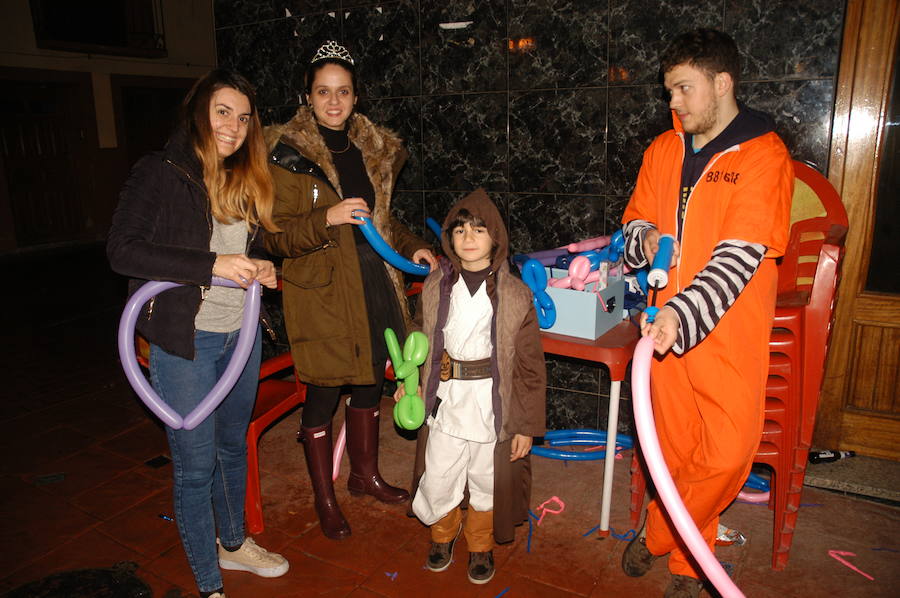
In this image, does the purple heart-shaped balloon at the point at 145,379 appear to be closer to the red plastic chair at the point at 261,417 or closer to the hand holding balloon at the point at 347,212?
the hand holding balloon at the point at 347,212

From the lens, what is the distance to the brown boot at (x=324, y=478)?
2.83 m

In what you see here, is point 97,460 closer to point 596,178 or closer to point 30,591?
point 30,591

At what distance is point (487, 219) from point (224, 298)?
98 centimetres

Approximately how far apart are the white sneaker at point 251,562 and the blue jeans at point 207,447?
83mm

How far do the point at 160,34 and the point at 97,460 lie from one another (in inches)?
422

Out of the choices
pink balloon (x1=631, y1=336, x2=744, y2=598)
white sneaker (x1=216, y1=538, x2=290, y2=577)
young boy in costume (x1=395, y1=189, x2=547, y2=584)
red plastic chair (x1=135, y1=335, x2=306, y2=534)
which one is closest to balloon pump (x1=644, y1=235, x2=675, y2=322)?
pink balloon (x1=631, y1=336, x2=744, y2=598)

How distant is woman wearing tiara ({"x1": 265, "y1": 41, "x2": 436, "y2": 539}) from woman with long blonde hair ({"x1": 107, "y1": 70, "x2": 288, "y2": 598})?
221 millimetres

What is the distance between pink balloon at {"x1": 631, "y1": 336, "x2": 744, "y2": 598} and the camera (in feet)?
5.61

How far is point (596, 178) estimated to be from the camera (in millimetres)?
3432

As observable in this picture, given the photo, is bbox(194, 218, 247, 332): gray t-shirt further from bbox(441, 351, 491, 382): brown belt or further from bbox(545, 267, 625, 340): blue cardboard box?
bbox(545, 267, 625, 340): blue cardboard box

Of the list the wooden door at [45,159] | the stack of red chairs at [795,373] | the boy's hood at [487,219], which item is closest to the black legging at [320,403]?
the boy's hood at [487,219]

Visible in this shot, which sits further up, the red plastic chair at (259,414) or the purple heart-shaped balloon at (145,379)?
the purple heart-shaped balloon at (145,379)

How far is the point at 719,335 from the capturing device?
2.16 meters

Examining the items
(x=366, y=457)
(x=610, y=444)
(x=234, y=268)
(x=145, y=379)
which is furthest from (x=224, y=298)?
(x=610, y=444)
